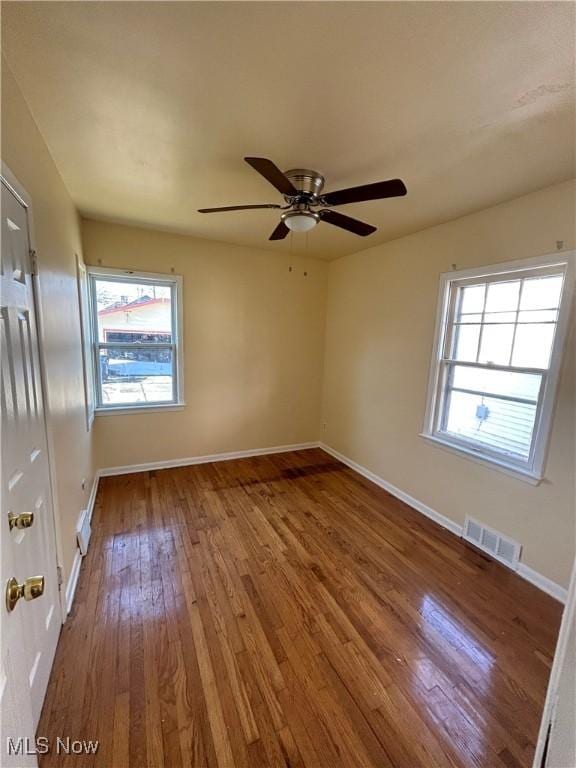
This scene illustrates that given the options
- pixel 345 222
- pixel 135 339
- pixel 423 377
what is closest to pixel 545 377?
pixel 423 377

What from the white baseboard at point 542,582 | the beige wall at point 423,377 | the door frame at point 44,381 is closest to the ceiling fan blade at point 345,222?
the beige wall at point 423,377

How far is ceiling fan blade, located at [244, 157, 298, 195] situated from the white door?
95 centimetres

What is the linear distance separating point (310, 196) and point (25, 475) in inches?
77.8

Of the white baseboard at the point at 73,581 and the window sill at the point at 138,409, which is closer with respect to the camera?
the white baseboard at the point at 73,581

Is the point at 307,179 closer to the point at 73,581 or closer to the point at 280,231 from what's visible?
the point at 280,231

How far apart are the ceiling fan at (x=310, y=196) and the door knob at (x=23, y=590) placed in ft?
5.46

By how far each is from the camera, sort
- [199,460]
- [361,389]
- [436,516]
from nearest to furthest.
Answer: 1. [436,516]
2. [361,389]
3. [199,460]

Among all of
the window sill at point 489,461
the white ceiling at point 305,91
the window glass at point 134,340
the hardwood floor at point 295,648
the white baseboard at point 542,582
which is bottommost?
the hardwood floor at point 295,648

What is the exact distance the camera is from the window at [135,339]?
325 cm

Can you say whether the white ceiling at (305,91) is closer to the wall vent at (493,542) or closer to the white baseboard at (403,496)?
the wall vent at (493,542)

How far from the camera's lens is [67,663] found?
4.94ft

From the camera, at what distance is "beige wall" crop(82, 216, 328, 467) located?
3.37m

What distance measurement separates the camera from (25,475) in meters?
1.25

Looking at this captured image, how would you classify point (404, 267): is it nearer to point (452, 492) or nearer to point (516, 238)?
point (516, 238)
